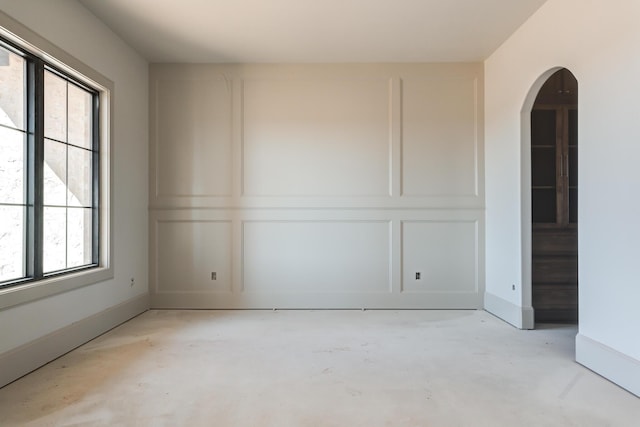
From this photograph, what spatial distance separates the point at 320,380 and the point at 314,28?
299cm

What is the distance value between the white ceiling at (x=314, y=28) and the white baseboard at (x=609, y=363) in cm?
265

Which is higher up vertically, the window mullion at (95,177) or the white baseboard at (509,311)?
the window mullion at (95,177)

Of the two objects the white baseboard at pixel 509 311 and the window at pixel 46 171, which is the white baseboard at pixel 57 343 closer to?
the window at pixel 46 171

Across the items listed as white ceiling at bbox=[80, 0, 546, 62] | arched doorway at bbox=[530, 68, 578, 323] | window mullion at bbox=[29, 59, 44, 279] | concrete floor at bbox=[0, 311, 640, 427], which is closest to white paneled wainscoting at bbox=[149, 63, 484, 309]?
white ceiling at bbox=[80, 0, 546, 62]

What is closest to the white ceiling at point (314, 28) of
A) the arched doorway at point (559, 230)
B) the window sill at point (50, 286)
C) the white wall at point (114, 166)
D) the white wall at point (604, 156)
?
the white wall at point (114, 166)

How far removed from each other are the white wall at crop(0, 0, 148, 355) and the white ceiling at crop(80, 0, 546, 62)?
222mm

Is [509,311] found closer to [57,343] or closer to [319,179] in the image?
[319,179]

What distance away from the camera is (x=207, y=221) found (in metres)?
4.52

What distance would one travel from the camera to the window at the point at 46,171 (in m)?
2.63

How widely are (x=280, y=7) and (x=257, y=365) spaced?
9.23 feet

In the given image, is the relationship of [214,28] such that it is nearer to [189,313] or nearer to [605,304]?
[189,313]

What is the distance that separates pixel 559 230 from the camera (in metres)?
3.86

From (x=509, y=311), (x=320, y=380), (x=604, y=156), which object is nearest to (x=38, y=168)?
(x=320, y=380)

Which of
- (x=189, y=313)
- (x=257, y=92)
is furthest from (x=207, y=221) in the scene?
(x=257, y=92)
